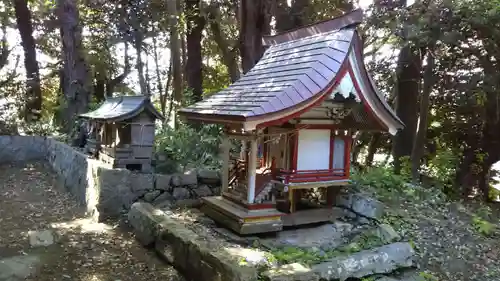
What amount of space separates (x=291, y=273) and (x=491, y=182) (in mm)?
11722

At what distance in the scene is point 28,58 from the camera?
1764cm

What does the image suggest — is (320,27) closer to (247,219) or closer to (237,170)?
(237,170)

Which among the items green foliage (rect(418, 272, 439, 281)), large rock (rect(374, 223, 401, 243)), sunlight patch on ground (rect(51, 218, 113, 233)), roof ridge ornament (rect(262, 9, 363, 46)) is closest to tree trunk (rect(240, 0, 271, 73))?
roof ridge ornament (rect(262, 9, 363, 46))

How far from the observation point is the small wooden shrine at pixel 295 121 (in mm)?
6223

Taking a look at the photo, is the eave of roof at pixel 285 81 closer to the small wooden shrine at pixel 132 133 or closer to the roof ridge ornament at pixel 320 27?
the roof ridge ornament at pixel 320 27

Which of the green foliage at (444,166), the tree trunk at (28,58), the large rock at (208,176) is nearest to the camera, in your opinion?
the large rock at (208,176)

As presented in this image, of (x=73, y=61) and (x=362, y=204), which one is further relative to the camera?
(x=73, y=61)

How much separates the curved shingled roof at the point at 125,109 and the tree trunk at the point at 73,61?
4423mm

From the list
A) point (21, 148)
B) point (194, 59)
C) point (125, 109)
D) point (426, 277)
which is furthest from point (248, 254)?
point (21, 148)

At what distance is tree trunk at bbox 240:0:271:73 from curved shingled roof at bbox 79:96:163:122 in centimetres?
367

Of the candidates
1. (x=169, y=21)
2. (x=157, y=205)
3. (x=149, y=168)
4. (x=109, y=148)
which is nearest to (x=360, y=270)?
(x=157, y=205)

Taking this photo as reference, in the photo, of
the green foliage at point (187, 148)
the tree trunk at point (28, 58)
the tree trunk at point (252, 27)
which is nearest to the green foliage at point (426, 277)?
the green foliage at point (187, 148)

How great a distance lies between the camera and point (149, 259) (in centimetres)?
661

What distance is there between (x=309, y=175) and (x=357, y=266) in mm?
1796
